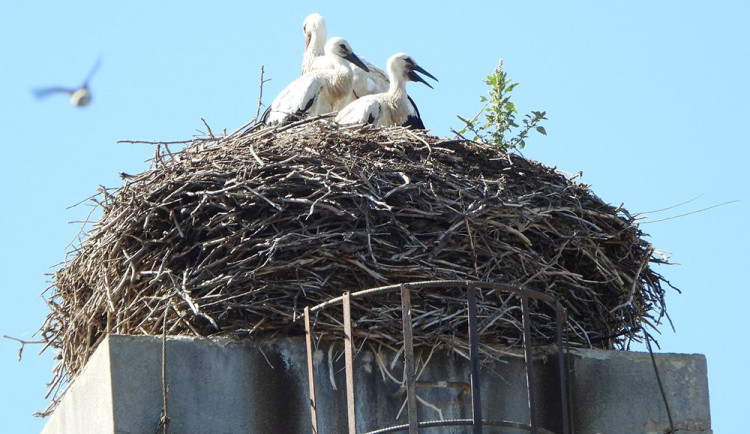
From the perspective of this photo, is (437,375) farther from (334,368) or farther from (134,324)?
(134,324)

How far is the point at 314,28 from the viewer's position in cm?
1344

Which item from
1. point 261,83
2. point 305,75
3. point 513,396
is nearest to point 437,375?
point 513,396

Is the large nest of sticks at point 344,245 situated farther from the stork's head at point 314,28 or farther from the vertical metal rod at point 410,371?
the stork's head at point 314,28

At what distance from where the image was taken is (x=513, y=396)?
7.61 meters

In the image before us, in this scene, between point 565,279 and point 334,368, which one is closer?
point 334,368

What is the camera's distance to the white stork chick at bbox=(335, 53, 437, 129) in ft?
34.7

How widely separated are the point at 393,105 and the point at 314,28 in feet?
8.86

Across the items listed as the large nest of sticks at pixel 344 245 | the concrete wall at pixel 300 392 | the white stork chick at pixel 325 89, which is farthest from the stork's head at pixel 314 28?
the concrete wall at pixel 300 392

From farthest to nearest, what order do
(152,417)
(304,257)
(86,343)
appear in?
1. (86,343)
2. (304,257)
3. (152,417)

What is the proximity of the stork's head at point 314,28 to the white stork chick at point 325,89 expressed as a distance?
108 cm

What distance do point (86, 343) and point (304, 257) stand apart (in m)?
1.33

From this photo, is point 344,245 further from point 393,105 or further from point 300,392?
point 393,105

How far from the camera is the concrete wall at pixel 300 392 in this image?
7082 mm

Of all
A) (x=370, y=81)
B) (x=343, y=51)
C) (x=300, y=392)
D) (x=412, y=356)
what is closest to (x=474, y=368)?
(x=412, y=356)
